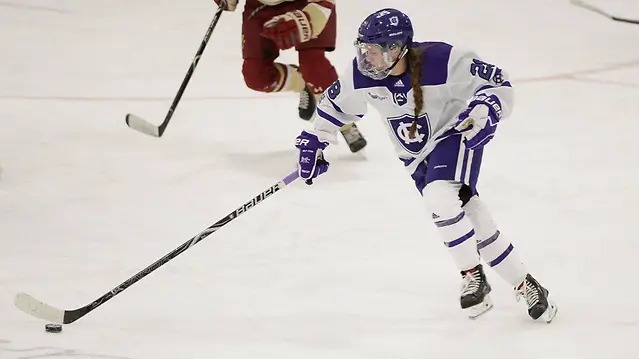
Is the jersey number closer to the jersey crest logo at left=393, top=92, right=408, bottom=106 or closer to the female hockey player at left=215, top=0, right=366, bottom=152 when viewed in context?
the jersey crest logo at left=393, top=92, right=408, bottom=106

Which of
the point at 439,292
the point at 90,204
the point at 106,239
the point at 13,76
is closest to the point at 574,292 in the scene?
the point at 439,292

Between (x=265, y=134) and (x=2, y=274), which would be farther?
(x=265, y=134)

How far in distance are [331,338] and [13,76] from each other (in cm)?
303

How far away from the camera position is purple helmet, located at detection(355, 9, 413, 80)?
2.38 metres

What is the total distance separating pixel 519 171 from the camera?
12.2 ft

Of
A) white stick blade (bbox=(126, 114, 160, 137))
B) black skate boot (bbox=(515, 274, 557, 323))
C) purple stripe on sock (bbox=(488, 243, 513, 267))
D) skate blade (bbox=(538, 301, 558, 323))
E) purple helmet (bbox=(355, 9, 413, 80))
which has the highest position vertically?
purple helmet (bbox=(355, 9, 413, 80))

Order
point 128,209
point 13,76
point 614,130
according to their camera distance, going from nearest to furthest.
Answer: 1. point 128,209
2. point 614,130
3. point 13,76

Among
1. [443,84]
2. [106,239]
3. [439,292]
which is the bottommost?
[106,239]

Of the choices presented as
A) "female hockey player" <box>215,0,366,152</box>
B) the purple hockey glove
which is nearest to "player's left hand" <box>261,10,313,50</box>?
"female hockey player" <box>215,0,366,152</box>

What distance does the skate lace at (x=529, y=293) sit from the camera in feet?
8.11

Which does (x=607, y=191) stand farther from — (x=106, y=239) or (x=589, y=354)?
(x=106, y=239)

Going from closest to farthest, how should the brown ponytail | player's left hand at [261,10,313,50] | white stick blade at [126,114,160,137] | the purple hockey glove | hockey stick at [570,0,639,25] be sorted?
1. the brown ponytail
2. the purple hockey glove
3. player's left hand at [261,10,313,50]
4. white stick blade at [126,114,160,137]
5. hockey stick at [570,0,639,25]

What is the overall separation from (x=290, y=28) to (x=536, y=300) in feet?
5.25

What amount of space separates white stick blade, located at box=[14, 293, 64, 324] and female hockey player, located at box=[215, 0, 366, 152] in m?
1.57
